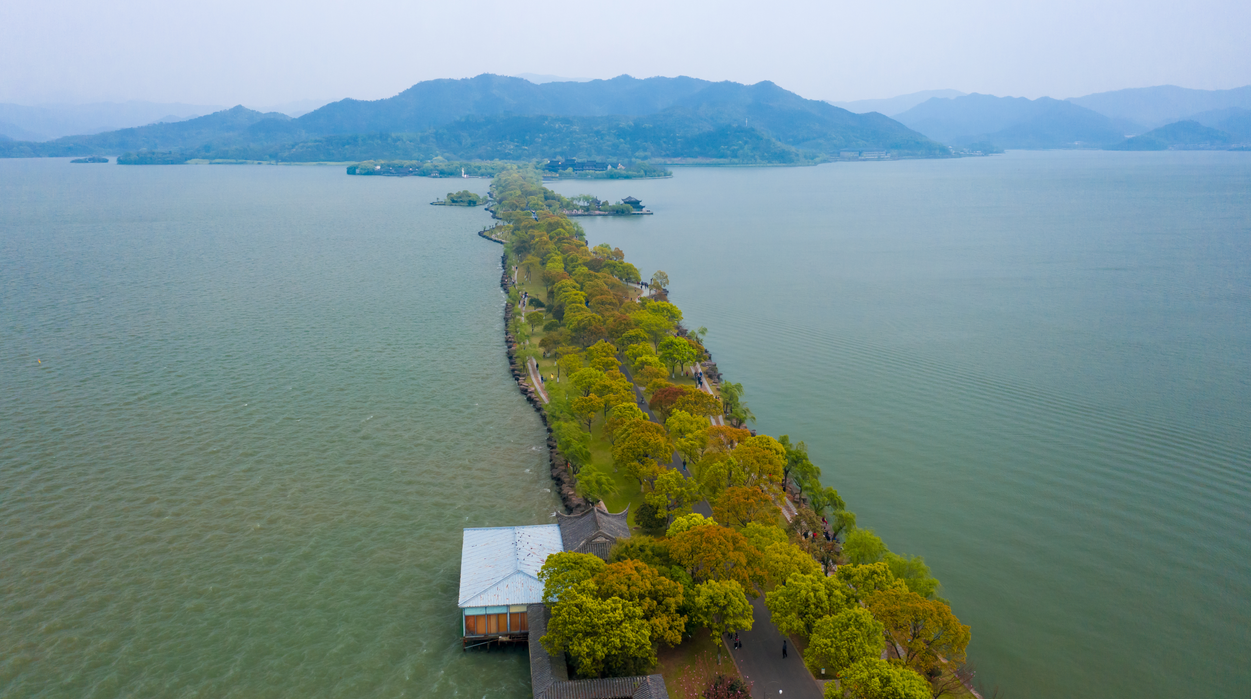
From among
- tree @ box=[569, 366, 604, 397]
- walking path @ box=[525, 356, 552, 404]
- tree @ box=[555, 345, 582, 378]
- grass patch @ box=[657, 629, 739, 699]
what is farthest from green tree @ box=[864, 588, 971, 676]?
walking path @ box=[525, 356, 552, 404]

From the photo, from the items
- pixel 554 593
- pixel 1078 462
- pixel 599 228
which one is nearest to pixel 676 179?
pixel 599 228

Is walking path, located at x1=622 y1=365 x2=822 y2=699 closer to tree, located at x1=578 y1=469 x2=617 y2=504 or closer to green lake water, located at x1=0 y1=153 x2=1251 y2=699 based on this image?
green lake water, located at x1=0 y1=153 x2=1251 y2=699

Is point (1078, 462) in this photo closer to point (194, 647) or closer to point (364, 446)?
point (364, 446)

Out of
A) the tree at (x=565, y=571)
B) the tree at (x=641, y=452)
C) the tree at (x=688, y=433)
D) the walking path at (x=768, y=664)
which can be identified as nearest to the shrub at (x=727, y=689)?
the walking path at (x=768, y=664)

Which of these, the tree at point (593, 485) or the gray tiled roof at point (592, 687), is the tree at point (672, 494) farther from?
the gray tiled roof at point (592, 687)

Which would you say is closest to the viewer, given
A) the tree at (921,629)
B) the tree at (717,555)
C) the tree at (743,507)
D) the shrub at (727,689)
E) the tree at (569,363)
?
the shrub at (727,689)

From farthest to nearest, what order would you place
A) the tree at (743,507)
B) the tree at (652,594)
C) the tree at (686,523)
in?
the tree at (743,507) → the tree at (686,523) → the tree at (652,594)

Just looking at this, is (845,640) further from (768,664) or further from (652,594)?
(652,594)
